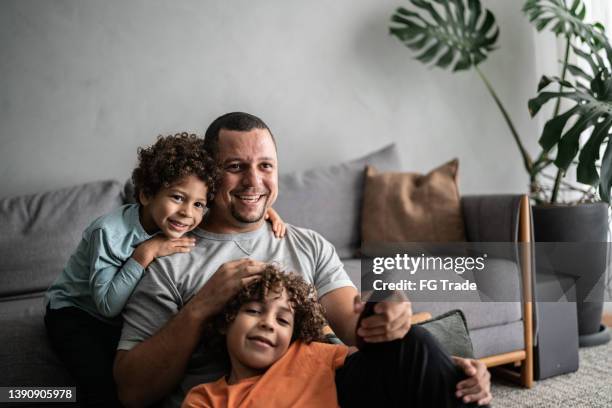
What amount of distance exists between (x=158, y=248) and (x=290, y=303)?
372 mm

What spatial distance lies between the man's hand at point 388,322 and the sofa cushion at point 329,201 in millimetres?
1371

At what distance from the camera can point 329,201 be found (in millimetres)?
2436

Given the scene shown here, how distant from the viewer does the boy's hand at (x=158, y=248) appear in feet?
4.22

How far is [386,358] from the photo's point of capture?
97 cm

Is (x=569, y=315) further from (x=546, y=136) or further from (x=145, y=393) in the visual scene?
(x=145, y=393)

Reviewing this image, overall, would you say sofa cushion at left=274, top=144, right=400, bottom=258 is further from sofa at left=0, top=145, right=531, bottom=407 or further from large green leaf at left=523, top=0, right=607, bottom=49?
large green leaf at left=523, top=0, right=607, bottom=49

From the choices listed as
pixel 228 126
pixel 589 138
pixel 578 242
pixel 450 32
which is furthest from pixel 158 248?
pixel 450 32

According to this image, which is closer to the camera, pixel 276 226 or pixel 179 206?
pixel 179 206

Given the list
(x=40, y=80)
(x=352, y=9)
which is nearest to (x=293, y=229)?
(x=40, y=80)

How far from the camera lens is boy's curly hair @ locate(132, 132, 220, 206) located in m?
1.34

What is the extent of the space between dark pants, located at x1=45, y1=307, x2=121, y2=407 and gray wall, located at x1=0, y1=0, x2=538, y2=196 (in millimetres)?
1172

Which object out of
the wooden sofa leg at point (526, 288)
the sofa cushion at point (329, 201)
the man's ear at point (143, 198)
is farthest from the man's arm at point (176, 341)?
the wooden sofa leg at point (526, 288)

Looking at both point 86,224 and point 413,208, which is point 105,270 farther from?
point 413,208

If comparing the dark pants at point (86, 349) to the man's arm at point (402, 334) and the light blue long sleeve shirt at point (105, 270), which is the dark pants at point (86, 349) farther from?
the man's arm at point (402, 334)
